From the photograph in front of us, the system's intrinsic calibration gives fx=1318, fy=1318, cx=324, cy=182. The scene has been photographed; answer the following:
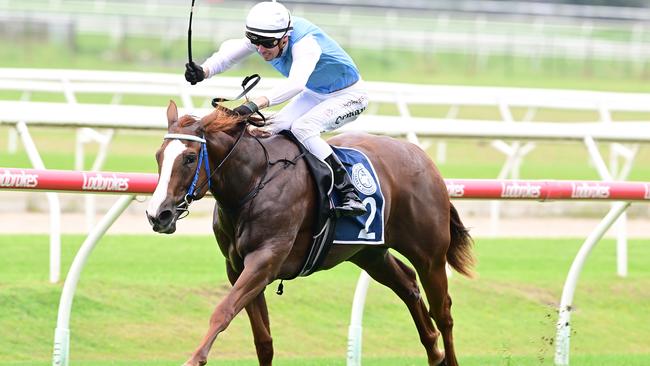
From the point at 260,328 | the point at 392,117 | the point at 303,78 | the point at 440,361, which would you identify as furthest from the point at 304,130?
the point at 392,117

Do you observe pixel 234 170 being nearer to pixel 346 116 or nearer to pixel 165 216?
pixel 165 216

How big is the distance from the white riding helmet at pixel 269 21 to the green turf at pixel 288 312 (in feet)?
6.45

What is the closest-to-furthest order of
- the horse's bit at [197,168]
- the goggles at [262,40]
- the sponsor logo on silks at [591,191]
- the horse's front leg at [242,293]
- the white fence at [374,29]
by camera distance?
1. the horse's front leg at [242,293]
2. the horse's bit at [197,168]
3. the goggles at [262,40]
4. the sponsor logo on silks at [591,191]
5. the white fence at [374,29]

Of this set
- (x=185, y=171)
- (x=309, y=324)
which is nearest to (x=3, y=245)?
(x=309, y=324)

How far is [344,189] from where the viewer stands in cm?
622

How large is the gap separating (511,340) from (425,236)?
1964 mm

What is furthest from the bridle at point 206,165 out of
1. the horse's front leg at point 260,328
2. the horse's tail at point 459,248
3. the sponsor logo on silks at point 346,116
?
the horse's tail at point 459,248

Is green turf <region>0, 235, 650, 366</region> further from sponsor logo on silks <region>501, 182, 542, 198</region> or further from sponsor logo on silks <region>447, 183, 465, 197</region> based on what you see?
sponsor logo on silks <region>447, 183, 465, 197</region>

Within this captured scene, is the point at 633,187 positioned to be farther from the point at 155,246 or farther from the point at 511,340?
the point at 155,246

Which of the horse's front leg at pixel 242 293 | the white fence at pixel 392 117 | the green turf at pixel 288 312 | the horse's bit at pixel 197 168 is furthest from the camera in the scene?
the green turf at pixel 288 312

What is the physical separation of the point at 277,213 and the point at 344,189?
44 cm

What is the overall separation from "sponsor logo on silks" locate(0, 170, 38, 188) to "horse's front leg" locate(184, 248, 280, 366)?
3.49 ft

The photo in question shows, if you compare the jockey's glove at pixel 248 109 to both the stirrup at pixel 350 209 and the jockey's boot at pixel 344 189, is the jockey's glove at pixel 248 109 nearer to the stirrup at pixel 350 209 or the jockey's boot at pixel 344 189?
the jockey's boot at pixel 344 189

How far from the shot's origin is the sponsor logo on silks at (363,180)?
20.7 ft
